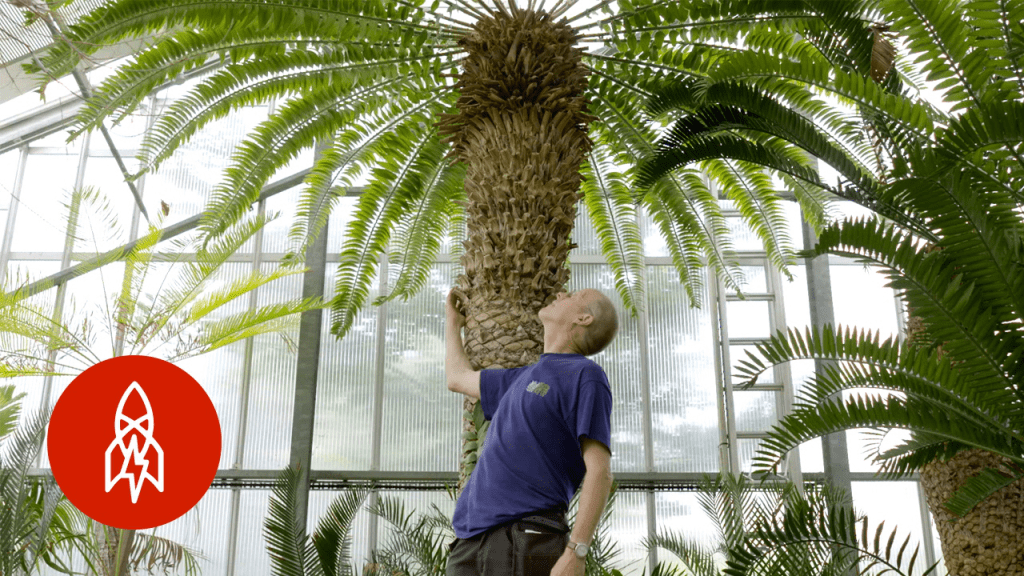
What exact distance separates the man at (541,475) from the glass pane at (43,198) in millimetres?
10436

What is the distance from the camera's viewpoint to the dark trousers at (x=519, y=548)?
279 cm

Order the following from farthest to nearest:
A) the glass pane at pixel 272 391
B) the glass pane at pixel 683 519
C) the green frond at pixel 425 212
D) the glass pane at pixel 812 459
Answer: the glass pane at pixel 812 459 → the glass pane at pixel 272 391 → the glass pane at pixel 683 519 → the green frond at pixel 425 212

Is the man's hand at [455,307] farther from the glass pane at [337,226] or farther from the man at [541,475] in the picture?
the glass pane at [337,226]

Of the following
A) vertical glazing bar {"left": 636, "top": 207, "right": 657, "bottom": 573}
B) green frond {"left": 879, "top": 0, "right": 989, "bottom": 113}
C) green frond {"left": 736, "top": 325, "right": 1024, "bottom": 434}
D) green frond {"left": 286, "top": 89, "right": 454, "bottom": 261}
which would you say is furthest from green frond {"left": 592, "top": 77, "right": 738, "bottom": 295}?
green frond {"left": 736, "top": 325, "right": 1024, "bottom": 434}

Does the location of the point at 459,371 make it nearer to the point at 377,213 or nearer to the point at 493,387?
the point at 493,387

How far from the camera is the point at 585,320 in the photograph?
3166mm

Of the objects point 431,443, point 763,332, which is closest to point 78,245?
point 431,443

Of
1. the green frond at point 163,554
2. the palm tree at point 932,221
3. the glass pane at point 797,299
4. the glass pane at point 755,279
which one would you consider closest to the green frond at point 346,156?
the palm tree at point 932,221

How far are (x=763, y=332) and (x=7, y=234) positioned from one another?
33.2ft

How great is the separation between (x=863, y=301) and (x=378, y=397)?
6648 millimetres

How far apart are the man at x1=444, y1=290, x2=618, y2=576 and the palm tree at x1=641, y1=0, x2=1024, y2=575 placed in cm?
160

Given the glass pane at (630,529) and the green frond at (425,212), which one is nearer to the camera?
the green frond at (425,212)

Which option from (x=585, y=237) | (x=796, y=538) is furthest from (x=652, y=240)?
(x=796, y=538)

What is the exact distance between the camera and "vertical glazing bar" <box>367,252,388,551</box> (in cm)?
1056
